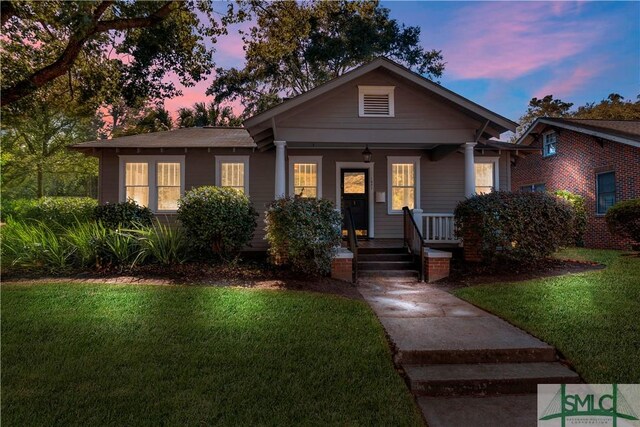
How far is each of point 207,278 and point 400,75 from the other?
657 cm

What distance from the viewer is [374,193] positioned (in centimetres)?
1126

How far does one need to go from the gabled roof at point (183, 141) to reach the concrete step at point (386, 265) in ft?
16.6

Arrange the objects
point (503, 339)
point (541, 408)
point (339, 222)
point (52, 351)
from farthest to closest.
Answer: point (339, 222), point (503, 339), point (52, 351), point (541, 408)

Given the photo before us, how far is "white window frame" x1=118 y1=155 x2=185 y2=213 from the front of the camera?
10945 millimetres

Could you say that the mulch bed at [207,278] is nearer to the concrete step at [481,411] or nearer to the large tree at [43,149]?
the concrete step at [481,411]

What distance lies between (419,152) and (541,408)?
9.06m

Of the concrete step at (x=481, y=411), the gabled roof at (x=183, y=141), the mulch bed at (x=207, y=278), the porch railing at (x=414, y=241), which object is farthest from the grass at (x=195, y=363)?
the gabled roof at (x=183, y=141)

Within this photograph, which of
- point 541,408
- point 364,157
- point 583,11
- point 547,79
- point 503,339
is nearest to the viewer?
point 541,408

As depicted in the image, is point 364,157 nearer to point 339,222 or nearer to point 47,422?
point 339,222

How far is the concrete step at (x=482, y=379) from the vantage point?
11.0 ft

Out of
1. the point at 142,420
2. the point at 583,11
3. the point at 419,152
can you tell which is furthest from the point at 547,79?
the point at 142,420

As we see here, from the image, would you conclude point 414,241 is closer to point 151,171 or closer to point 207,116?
point 151,171

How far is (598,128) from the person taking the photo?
13188mm

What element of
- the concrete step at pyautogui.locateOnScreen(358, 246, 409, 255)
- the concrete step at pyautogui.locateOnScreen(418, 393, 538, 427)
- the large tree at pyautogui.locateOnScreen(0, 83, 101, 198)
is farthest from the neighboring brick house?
the large tree at pyautogui.locateOnScreen(0, 83, 101, 198)
